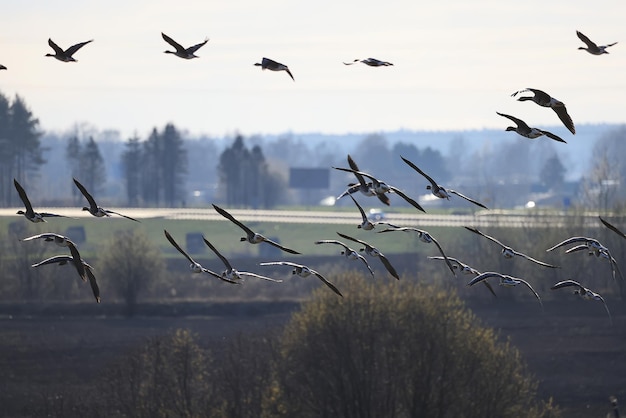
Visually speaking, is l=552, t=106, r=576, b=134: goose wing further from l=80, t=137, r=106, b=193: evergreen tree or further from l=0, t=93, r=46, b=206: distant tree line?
l=80, t=137, r=106, b=193: evergreen tree

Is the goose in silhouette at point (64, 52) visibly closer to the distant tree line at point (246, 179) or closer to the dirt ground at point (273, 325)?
the dirt ground at point (273, 325)

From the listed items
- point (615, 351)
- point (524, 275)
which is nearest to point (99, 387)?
point (615, 351)

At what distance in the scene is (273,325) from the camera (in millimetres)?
78562

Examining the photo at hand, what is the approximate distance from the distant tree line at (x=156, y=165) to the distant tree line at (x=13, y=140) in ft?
50.5

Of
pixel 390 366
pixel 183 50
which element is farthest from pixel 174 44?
pixel 390 366

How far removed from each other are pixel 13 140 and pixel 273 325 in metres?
111

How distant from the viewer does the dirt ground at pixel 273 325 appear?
2603 inches

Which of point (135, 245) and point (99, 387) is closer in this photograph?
point (99, 387)

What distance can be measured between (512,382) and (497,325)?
31869mm

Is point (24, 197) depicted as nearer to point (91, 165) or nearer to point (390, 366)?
point (390, 366)

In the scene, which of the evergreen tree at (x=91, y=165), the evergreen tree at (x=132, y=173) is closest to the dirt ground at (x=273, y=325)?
the evergreen tree at (x=132, y=173)

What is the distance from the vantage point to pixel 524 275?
327 ft

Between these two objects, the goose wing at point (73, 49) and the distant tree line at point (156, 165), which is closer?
the goose wing at point (73, 49)

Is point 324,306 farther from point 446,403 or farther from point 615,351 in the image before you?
point 615,351
